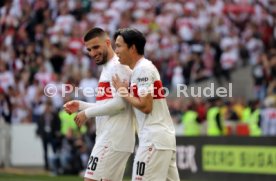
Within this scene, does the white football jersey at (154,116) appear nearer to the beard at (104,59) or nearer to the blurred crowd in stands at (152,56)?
the beard at (104,59)

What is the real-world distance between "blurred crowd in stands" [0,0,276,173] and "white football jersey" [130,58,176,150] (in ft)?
39.6

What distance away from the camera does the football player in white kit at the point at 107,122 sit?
10555mm

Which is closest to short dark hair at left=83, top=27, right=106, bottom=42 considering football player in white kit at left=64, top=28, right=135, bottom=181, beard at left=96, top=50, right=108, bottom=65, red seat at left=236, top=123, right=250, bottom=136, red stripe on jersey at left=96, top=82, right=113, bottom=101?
football player in white kit at left=64, top=28, right=135, bottom=181

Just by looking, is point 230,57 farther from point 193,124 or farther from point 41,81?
point 41,81

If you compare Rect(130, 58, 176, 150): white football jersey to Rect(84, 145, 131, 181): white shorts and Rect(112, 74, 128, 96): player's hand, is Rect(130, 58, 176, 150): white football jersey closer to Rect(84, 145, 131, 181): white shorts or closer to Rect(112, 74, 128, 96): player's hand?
Rect(112, 74, 128, 96): player's hand

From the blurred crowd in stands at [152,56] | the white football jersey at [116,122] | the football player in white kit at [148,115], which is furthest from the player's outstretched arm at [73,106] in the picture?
the blurred crowd in stands at [152,56]

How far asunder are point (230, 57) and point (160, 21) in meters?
3.03

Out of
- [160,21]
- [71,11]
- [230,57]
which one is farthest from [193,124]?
[71,11]

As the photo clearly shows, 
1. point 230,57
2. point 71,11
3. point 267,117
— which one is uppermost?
point 71,11

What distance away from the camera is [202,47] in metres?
26.6

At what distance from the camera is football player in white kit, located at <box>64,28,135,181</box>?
10555 millimetres

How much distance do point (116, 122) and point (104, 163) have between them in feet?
1.68

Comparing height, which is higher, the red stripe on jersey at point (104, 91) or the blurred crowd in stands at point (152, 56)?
the blurred crowd in stands at point (152, 56)

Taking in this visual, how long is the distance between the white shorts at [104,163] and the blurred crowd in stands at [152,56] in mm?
11518
